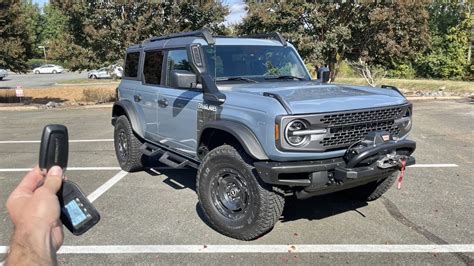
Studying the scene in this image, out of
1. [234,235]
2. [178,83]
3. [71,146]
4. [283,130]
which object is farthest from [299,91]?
[71,146]

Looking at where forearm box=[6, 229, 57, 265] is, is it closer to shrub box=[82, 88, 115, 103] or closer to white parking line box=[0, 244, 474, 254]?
white parking line box=[0, 244, 474, 254]

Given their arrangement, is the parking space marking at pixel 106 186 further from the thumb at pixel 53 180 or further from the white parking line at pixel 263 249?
the thumb at pixel 53 180

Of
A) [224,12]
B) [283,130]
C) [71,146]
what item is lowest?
[71,146]

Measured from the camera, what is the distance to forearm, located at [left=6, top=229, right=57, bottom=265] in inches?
51.5

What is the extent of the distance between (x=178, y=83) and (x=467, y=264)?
3.15 meters

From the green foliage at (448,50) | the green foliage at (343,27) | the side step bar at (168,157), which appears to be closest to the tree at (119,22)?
the green foliage at (343,27)

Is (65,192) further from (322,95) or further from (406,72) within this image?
(406,72)

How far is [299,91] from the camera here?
457 centimetres

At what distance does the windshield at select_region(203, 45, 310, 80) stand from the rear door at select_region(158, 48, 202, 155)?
0.34 meters

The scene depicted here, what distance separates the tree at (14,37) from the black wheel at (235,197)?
15967mm

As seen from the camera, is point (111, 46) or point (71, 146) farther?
point (111, 46)

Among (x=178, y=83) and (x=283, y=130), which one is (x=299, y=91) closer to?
(x=283, y=130)

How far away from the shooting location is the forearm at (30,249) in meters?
1.31

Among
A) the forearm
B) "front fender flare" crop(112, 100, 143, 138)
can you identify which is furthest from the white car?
the forearm
